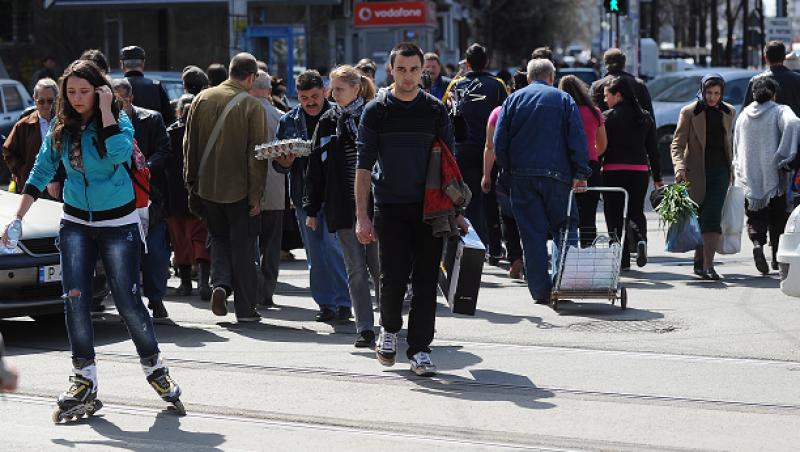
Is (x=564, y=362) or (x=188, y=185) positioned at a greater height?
(x=188, y=185)

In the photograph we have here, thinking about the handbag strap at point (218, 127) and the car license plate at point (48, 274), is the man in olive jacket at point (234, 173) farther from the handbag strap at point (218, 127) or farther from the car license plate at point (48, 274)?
the car license plate at point (48, 274)

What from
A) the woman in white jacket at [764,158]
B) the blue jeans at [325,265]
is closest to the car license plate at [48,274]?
the blue jeans at [325,265]

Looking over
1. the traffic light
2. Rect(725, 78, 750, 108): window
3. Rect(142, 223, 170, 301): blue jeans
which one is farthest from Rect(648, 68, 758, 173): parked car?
Rect(142, 223, 170, 301): blue jeans

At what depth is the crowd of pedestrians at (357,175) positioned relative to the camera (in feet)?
24.7

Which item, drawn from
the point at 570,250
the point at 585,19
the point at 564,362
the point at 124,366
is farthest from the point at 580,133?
the point at 585,19

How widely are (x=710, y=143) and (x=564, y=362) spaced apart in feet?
14.1

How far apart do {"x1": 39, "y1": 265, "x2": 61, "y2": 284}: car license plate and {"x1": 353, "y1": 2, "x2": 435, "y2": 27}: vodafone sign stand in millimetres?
37649

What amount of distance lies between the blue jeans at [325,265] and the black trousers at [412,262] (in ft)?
5.64

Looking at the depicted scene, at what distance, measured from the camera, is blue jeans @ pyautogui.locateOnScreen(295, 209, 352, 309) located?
1030cm

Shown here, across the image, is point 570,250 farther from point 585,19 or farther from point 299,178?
point 585,19

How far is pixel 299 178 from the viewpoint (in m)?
10.3

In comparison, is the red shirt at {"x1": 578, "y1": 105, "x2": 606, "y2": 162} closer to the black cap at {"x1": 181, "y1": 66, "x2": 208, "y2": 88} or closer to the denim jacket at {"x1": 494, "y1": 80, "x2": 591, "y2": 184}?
the denim jacket at {"x1": 494, "y1": 80, "x2": 591, "y2": 184}

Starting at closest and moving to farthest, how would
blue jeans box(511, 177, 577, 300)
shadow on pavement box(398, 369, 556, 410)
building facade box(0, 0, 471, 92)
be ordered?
shadow on pavement box(398, 369, 556, 410)
blue jeans box(511, 177, 577, 300)
building facade box(0, 0, 471, 92)

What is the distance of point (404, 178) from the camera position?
8344 mm
